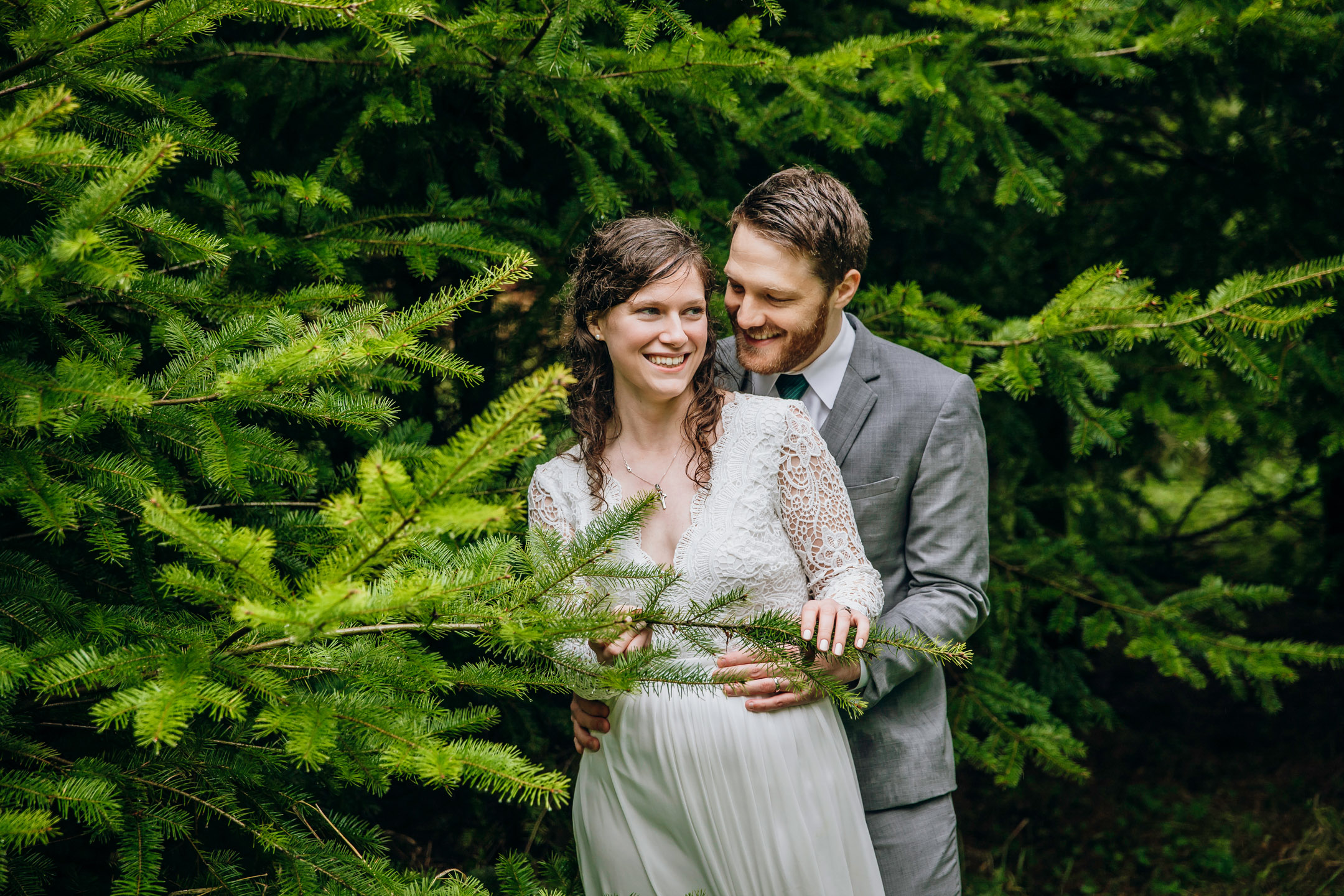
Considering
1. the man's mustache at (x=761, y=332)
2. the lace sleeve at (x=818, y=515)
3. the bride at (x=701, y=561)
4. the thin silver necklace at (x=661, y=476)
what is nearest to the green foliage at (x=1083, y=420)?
the man's mustache at (x=761, y=332)

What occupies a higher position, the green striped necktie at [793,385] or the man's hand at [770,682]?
the green striped necktie at [793,385]

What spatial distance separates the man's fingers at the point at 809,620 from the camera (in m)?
1.70

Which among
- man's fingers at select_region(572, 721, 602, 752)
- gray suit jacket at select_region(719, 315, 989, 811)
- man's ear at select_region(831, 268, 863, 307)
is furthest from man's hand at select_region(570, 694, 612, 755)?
man's ear at select_region(831, 268, 863, 307)

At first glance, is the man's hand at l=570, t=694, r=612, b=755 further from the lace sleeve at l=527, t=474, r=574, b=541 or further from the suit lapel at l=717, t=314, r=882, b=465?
the suit lapel at l=717, t=314, r=882, b=465

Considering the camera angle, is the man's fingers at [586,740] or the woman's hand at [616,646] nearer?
the woman's hand at [616,646]

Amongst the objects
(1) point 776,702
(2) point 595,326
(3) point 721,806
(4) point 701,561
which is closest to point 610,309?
(2) point 595,326

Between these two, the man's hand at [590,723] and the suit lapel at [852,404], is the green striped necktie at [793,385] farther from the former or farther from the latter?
the man's hand at [590,723]

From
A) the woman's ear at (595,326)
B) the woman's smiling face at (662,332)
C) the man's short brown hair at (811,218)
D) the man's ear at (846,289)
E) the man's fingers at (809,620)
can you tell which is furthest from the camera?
the man's ear at (846,289)

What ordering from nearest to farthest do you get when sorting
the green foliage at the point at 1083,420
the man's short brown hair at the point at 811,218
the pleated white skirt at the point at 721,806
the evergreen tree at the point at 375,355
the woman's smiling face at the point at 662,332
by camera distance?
the evergreen tree at the point at 375,355, the pleated white skirt at the point at 721,806, the woman's smiling face at the point at 662,332, the man's short brown hair at the point at 811,218, the green foliage at the point at 1083,420

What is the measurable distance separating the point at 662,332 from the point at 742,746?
91 centimetres

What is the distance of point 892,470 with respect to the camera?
94.0 inches

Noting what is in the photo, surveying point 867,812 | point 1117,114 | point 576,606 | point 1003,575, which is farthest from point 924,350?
point 1117,114

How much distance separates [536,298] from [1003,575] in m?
2.13

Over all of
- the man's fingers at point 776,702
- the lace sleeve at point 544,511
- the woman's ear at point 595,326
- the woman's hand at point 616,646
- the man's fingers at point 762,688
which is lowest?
the man's fingers at point 776,702
